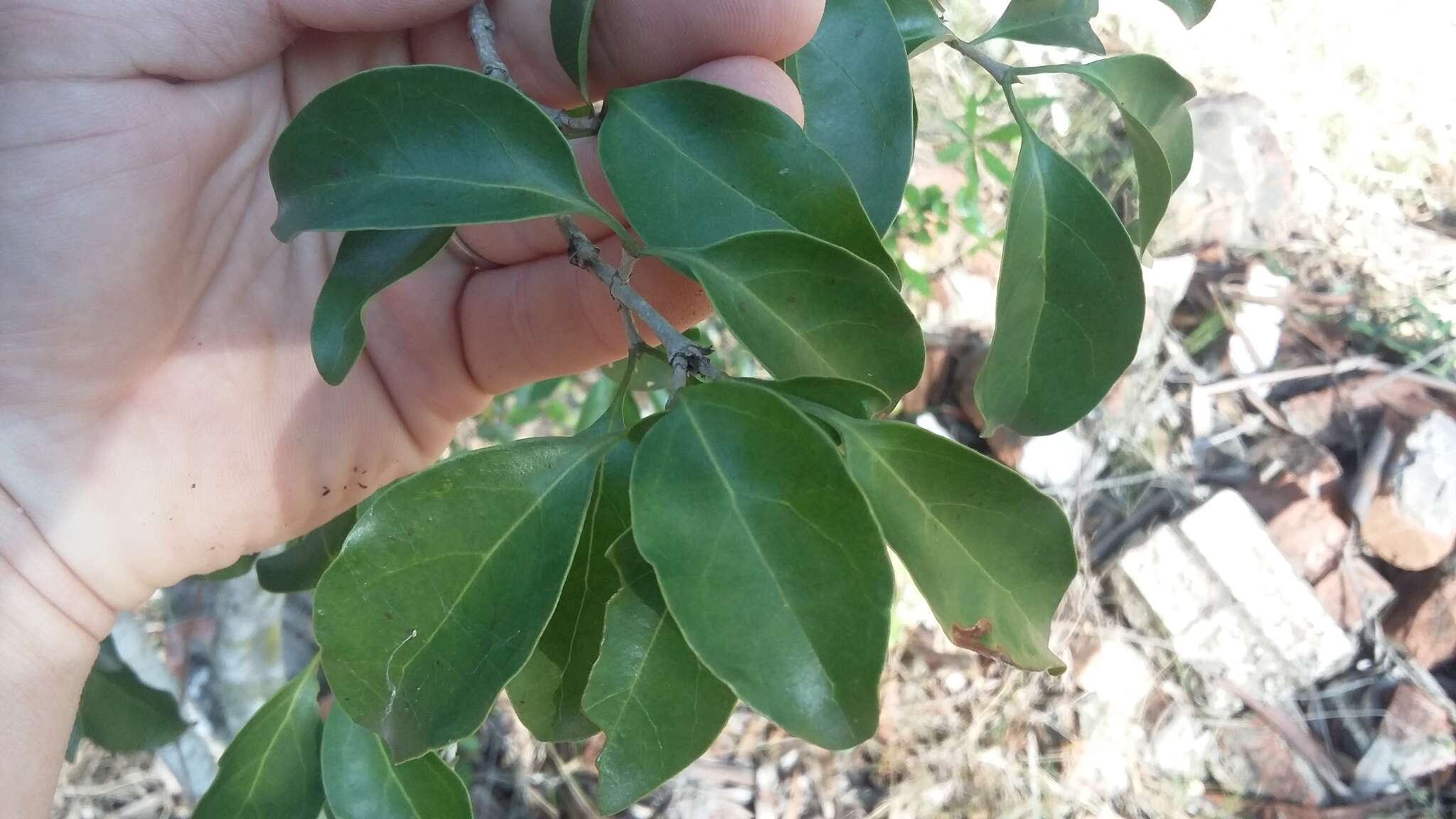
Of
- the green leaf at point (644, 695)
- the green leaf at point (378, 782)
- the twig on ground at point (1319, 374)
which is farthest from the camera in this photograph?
the twig on ground at point (1319, 374)

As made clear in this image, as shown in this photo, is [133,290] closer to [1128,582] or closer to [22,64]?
[22,64]

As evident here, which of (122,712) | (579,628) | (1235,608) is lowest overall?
(1235,608)

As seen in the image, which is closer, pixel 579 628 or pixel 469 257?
pixel 579 628

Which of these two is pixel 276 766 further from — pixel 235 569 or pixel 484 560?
pixel 484 560

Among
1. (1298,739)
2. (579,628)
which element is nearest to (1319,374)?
(1298,739)

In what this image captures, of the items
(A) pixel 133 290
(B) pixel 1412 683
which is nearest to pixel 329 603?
(A) pixel 133 290

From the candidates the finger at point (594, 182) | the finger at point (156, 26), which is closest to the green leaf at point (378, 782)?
the finger at point (594, 182)

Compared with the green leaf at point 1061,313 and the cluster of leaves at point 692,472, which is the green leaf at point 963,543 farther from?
the green leaf at point 1061,313
